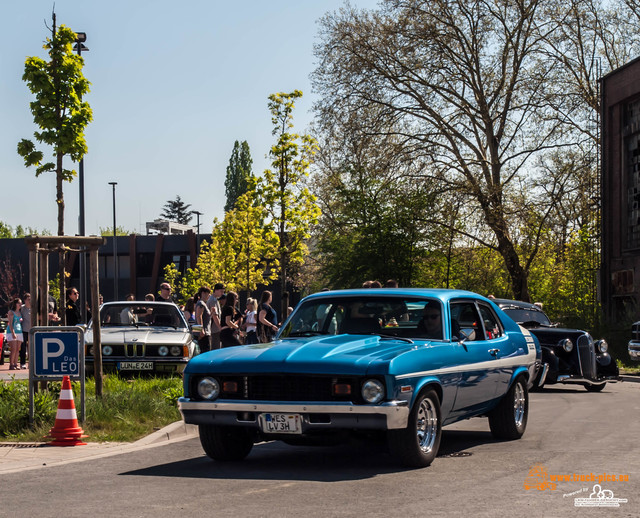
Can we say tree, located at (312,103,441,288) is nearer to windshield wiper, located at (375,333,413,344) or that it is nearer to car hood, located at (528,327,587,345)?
car hood, located at (528,327,587,345)

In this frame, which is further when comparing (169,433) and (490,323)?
(169,433)

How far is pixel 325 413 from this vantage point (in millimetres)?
8000

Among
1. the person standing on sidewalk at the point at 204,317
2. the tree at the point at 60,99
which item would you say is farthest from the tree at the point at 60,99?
the person standing on sidewalk at the point at 204,317

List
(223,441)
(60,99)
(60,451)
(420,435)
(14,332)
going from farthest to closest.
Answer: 1. (14,332)
2. (60,99)
3. (60,451)
4. (223,441)
5. (420,435)

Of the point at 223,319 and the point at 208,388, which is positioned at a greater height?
the point at 223,319

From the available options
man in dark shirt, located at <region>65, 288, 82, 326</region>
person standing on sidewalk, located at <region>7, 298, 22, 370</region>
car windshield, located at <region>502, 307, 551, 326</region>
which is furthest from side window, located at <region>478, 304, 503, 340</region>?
person standing on sidewalk, located at <region>7, 298, 22, 370</region>

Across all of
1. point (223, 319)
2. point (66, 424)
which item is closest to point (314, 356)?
point (66, 424)

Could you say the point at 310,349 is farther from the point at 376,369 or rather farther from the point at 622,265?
the point at 622,265

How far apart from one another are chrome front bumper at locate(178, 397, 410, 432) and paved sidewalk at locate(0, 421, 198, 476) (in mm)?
1824

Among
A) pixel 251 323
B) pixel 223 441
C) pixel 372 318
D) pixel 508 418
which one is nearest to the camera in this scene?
pixel 223 441

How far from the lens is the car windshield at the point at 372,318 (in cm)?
931

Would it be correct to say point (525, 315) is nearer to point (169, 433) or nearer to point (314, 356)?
point (169, 433)

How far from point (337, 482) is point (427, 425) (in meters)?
1.16

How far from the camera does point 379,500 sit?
6926 millimetres
